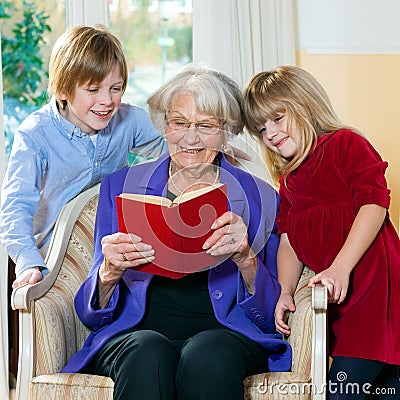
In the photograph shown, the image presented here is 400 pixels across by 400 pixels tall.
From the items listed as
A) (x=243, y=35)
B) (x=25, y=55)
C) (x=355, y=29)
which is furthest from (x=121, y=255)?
(x=355, y=29)

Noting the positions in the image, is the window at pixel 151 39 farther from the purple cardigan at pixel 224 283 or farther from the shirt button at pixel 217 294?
the shirt button at pixel 217 294

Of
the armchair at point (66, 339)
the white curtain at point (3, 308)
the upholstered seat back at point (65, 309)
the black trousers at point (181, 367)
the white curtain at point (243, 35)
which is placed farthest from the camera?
the white curtain at point (243, 35)

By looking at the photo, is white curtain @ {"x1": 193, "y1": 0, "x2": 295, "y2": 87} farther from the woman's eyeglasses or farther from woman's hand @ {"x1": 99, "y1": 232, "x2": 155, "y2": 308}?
woman's hand @ {"x1": 99, "y1": 232, "x2": 155, "y2": 308}

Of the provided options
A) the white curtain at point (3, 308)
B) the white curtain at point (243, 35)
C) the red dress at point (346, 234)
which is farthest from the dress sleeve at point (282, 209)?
the white curtain at point (3, 308)

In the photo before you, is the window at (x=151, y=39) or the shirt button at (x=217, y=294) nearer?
the shirt button at (x=217, y=294)

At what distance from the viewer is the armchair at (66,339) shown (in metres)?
1.68

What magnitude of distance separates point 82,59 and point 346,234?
0.76m

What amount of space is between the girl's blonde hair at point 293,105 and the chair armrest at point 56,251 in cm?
51

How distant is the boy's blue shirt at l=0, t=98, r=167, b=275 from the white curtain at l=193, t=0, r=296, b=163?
3.02 feet

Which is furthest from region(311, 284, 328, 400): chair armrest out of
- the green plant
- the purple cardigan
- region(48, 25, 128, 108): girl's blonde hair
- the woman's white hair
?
the green plant

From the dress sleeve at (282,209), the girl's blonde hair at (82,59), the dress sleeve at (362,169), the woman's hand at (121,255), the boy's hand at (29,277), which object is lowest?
the boy's hand at (29,277)

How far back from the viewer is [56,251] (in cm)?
201

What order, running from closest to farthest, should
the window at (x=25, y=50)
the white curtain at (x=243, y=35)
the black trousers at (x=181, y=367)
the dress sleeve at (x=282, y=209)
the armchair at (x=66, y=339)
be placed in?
the black trousers at (x=181, y=367), the armchair at (x=66, y=339), the dress sleeve at (x=282, y=209), the white curtain at (x=243, y=35), the window at (x=25, y=50)

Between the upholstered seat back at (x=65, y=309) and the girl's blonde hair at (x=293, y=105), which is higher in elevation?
the girl's blonde hair at (x=293, y=105)
